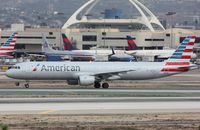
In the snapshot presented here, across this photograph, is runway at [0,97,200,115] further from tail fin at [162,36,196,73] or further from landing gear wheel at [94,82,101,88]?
tail fin at [162,36,196,73]

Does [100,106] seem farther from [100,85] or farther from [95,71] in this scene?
[95,71]

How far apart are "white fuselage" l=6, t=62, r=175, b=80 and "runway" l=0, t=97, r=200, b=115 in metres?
17.4

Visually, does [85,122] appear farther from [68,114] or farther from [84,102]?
[84,102]

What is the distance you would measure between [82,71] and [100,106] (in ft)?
78.3

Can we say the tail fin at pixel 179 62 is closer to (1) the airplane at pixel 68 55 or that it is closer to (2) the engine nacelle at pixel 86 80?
(2) the engine nacelle at pixel 86 80

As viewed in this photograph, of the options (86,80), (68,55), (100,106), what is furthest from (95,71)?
(68,55)

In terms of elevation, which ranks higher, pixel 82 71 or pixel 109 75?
pixel 82 71

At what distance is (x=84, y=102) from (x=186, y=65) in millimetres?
26234

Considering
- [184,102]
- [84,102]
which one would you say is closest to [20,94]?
[84,102]

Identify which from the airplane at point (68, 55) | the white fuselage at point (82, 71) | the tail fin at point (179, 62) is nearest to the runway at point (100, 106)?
the white fuselage at point (82, 71)

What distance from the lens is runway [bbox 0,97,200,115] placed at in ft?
154

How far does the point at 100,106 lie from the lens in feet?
163

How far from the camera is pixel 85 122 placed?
135 feet

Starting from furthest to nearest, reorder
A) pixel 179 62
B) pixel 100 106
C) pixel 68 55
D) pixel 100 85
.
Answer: pixel 68 55 < pixel 179 62 < pixel 100 85 < pixel 100 106
